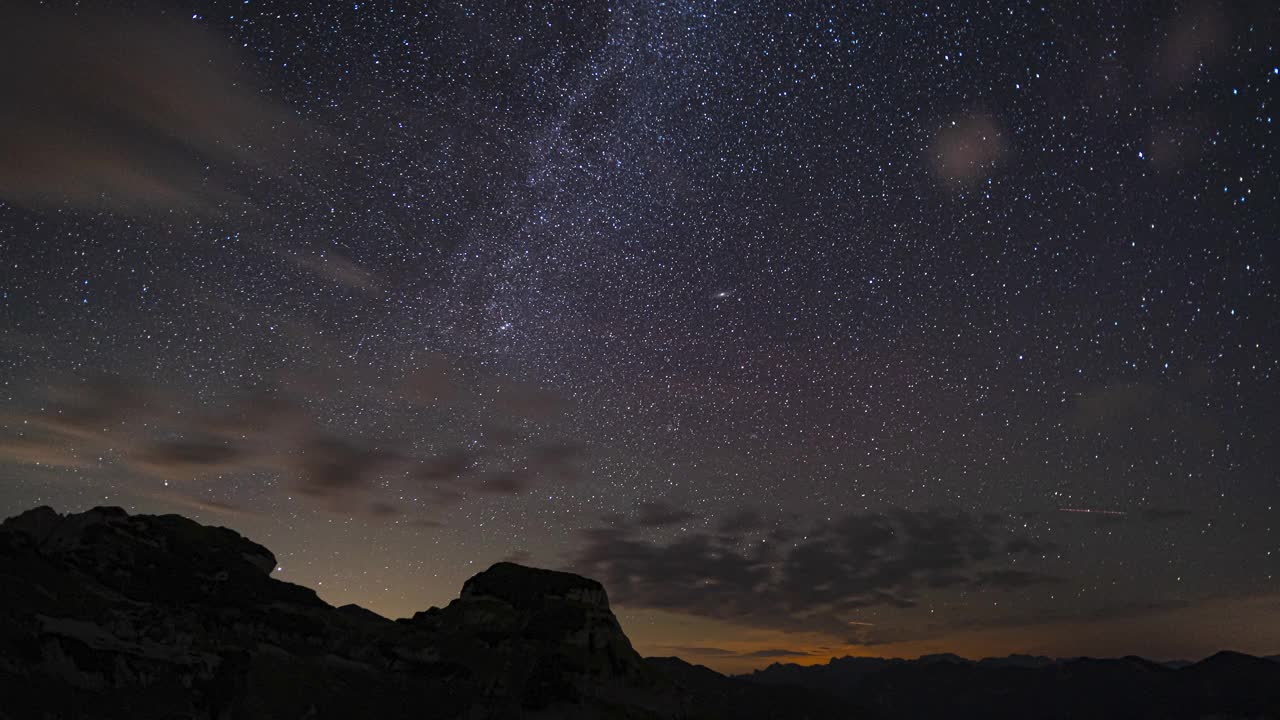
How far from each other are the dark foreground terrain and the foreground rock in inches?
10.5

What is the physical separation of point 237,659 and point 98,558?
95.5ft

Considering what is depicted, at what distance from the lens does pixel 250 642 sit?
101 metres

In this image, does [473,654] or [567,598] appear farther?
[567,598]

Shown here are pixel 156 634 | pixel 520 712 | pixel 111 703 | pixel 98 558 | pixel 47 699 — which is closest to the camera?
pixel 47 699

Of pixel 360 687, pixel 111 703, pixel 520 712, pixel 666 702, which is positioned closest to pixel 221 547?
pixel 360 687

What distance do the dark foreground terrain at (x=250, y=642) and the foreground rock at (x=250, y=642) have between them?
0.87 feet

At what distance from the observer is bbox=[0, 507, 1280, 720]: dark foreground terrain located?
64438 mm

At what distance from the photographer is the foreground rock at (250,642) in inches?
2537

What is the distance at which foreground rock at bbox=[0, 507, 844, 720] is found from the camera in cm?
6444

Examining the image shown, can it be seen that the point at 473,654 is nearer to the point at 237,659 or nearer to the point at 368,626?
the point at 368,626

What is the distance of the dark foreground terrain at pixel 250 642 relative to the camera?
64438mm

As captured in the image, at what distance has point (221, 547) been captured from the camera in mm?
126125

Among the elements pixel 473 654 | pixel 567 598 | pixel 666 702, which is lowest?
pixel 666 702

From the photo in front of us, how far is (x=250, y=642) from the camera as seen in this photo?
100812 millimetres
